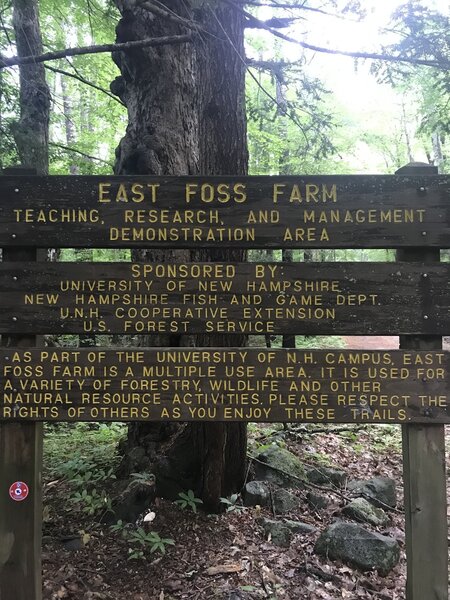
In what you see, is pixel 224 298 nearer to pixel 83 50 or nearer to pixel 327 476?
pixel 83 50

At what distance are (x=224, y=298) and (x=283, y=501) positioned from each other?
9.56 ft

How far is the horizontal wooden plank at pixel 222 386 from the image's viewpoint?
297cm

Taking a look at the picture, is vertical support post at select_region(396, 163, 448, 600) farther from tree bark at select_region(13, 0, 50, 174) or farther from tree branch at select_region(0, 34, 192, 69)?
tree bark at select_region(13, 0, 50, 174)

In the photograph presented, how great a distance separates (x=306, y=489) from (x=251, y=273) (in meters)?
3.29

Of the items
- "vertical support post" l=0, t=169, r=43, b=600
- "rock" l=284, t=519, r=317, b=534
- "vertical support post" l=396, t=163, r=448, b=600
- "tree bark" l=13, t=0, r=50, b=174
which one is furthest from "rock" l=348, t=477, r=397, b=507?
"tree bark" l=13, t=0, r=50, b=174

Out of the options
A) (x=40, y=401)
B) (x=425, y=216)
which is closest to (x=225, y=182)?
(x=425, y=216)

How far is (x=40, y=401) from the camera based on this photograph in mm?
2992

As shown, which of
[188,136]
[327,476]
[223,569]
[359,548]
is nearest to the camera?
[223,569]

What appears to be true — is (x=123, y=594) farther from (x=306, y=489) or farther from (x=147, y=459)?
(x=306, y=489)

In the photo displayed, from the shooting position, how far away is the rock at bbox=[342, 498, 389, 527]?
184 inches

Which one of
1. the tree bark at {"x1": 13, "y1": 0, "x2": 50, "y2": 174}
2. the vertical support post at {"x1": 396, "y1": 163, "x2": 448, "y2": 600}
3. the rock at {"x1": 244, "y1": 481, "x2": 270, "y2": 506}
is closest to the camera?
the vertical support post at {"x1": 396, "y1": 163, "x2": 448, "y2": 600}

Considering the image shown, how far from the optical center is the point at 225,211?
3066 mm

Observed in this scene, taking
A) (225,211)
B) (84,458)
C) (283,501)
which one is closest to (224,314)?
(225,211)

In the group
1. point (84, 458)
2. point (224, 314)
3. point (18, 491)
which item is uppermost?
point (224, 314)
